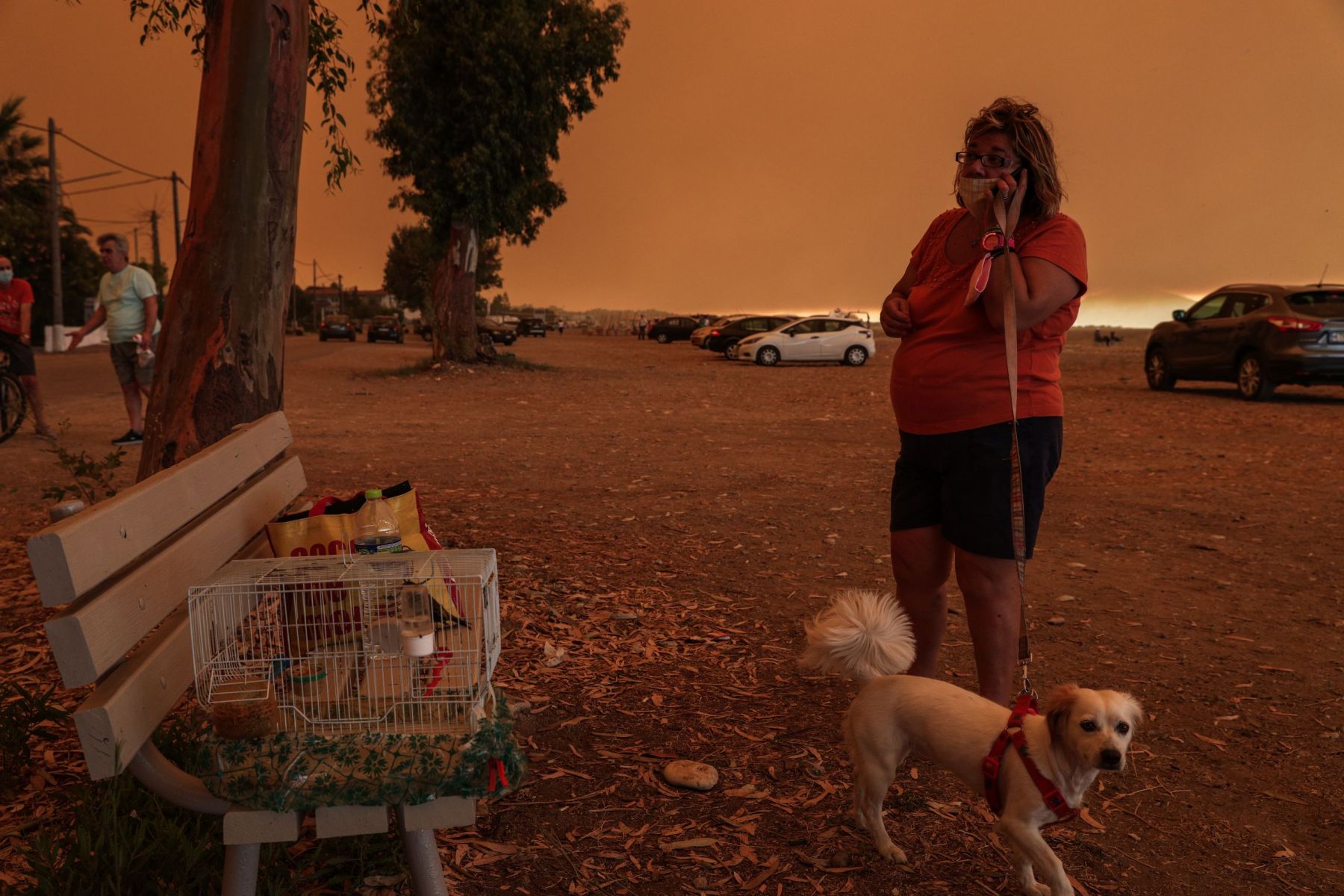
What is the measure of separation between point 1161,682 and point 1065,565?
6.13ft

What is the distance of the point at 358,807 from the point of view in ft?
6.73

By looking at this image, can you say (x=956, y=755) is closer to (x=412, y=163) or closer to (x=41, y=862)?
(x=41, y=862)

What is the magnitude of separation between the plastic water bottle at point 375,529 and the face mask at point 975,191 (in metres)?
1.90

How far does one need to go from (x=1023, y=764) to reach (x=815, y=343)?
27.9m

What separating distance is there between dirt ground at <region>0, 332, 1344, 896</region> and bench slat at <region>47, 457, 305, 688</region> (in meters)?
0.97

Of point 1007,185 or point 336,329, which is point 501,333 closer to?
point 336,329

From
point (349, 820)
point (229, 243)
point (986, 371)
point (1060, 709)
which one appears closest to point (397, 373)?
point (229, 243)

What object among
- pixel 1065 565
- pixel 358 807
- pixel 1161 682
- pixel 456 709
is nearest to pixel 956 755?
pixel 456 709

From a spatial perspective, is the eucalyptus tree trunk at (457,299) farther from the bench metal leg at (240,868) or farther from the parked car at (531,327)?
the parked car at (531,327)

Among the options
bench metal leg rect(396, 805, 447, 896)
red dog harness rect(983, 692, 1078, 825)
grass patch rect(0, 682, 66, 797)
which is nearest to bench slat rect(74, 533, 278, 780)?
bench metal leg rect(396, 805, 447, 896)

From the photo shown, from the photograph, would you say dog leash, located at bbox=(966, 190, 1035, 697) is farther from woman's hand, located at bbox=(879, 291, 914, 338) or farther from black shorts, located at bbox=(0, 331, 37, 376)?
black shorts, located at bbox=(0, 331, 37, 376)

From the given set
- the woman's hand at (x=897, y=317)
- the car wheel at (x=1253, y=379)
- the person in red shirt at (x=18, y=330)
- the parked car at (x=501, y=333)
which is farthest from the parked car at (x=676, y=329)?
the woman's hand at (x=897, y=317)

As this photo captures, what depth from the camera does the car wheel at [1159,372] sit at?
58.7 ft

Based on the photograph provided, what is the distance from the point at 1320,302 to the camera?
14875 mm
